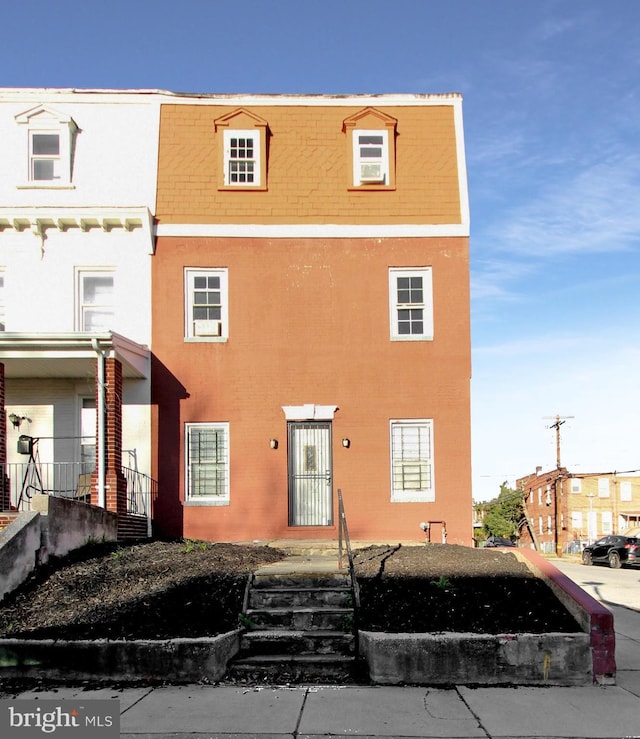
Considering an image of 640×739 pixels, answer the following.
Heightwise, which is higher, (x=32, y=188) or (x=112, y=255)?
(x=32, y=188)

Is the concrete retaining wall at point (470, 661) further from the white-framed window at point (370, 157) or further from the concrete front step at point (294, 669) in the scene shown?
the white-framed window at point (370, 157)

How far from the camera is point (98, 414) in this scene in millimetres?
13008

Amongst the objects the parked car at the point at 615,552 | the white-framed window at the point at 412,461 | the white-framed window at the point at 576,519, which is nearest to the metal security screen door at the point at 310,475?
the white-framed window at the point at 412,461

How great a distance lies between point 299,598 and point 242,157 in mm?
9390

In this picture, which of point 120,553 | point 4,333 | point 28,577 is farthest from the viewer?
point 4,333

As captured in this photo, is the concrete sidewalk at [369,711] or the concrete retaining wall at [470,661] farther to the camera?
the concrete retaining wall at [470,661]

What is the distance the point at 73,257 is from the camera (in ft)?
48.6

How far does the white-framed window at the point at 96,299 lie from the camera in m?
14.8

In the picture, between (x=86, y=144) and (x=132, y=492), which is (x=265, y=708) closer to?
(x=132, y=492)

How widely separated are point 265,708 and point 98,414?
7268mm

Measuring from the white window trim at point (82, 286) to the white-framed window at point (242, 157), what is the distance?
292cm

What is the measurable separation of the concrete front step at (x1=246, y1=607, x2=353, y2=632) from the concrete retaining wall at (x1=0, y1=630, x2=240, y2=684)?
1172 mm

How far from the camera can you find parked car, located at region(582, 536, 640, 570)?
25.8 metres

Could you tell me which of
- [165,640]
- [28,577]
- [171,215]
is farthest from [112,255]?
[165,640]
